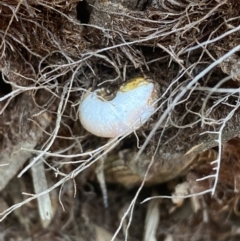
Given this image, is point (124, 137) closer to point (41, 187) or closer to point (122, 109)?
point (122, 109)

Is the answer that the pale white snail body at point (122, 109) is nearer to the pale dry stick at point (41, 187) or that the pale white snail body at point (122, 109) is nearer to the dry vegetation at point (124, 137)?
the dry vegetation at point (124, 137)

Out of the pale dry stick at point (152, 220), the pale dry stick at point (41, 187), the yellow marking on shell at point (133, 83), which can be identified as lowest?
the pale dry stick at point (152, 220)

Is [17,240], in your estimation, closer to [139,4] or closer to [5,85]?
[5,85]

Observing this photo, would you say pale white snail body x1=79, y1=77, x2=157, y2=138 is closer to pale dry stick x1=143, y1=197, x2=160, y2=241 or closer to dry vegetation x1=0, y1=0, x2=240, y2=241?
dry vegetation x1=0, y1=0, x2=240, y2=241

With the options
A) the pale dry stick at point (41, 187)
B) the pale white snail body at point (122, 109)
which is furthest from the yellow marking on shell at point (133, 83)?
the pale dry stick at point (41, 187)

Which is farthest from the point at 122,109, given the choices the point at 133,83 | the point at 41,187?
the point at 41,187

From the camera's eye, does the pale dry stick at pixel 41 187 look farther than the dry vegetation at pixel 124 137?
Yes
